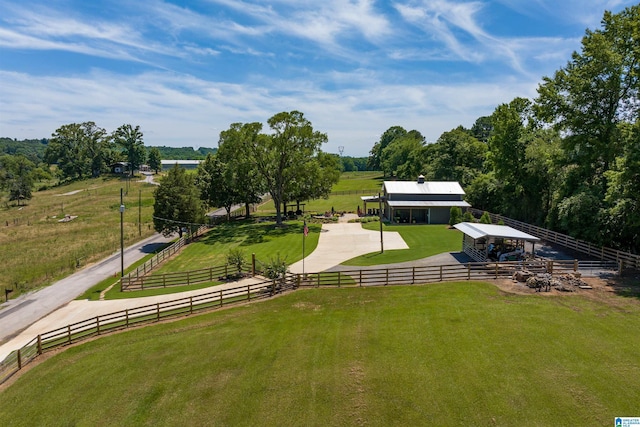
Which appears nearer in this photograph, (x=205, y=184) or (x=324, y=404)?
(x=324, y=404)

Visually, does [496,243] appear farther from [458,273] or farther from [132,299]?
[132,299]

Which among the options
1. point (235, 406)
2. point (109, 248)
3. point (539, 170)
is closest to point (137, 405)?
point (235, 406)

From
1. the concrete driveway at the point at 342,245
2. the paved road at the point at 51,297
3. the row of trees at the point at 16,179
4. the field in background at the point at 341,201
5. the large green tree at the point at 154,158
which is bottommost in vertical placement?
the paved road at the point at 51,297

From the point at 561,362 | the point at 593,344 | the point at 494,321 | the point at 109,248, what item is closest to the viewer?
the point at 561,362

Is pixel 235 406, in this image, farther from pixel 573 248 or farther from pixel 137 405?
pixel 573 248

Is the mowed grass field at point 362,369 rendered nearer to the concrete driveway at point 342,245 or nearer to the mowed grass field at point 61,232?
the concrete driveway at point 342,245

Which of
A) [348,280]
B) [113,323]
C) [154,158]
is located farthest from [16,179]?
[348,280]

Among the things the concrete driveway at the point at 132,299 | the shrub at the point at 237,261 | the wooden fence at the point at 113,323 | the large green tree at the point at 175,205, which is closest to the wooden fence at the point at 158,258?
the large green tree at the point at 175,205

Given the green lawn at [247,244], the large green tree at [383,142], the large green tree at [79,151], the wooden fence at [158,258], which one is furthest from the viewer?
the large green tree at [383,142]
